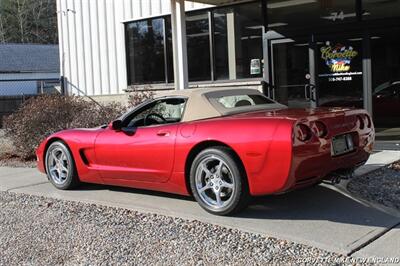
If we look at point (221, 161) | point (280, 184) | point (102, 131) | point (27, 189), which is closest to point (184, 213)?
point (221, 161)

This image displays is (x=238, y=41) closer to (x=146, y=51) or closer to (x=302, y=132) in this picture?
(x=146, y=51)

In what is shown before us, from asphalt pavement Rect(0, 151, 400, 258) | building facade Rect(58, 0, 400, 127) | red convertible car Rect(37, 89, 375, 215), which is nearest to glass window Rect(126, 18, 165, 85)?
building facade Rect(58, 0, 400, 127)

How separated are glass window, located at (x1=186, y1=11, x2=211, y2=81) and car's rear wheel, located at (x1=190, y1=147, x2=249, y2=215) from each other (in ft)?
25.5

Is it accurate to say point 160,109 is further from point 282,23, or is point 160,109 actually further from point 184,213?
point 282,23

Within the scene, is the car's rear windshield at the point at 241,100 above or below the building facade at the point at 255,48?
below

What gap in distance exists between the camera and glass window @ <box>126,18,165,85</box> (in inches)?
574

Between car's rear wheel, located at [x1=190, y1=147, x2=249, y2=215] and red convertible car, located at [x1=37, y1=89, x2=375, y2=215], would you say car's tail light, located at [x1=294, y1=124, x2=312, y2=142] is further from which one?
car's rear wheel, located at [x1=190, y1=147, x2=249, y2=215]

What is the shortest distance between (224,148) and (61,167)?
120 inches

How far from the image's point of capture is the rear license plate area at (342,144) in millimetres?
5535

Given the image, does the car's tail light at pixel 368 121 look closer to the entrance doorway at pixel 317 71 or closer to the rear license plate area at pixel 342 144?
the rear license plate area at pixel 342 144

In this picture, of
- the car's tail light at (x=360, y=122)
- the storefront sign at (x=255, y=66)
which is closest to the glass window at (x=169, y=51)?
the storefront sign at (x=255, y=66)

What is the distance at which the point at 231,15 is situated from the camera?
12.8m

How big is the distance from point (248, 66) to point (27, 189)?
6.36 meters

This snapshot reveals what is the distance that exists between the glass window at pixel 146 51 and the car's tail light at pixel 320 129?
948 centimetres
